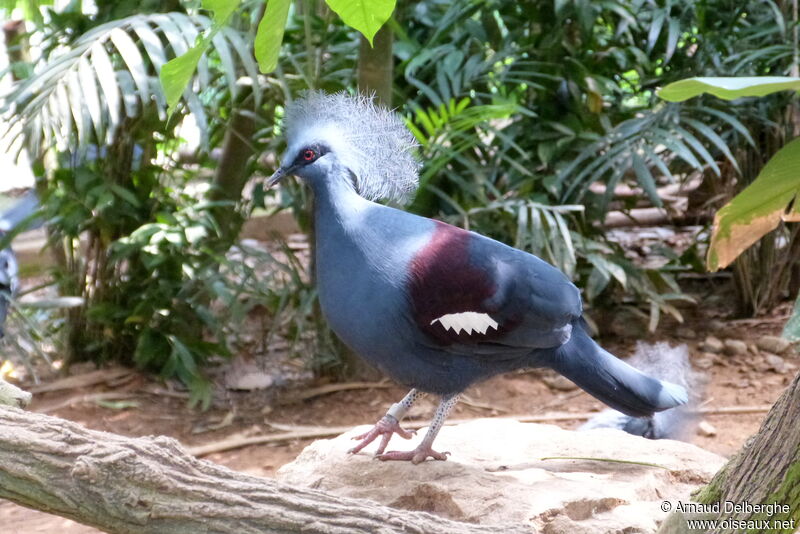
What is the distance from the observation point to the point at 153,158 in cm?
439

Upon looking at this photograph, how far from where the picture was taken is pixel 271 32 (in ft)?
3.58

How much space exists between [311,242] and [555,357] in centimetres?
213

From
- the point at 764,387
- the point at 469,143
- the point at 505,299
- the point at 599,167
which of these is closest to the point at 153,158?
the point at 469,143

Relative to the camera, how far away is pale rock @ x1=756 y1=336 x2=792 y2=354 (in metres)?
4.66

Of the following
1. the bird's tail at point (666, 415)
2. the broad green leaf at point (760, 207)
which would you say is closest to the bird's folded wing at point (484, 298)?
the broad green leaf at point (760, 207)

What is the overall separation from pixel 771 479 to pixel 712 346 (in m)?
3.34

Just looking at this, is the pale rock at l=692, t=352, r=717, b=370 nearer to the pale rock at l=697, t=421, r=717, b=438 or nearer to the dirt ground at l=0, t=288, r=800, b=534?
the dirt ground at l=0, t=288, r=800, b=534

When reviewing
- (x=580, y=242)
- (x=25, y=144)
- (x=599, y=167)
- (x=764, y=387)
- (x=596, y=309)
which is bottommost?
(x=764, y=387)

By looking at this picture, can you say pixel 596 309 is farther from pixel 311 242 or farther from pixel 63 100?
pixel 63 100

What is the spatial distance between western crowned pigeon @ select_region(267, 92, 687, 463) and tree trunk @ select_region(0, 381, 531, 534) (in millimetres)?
696

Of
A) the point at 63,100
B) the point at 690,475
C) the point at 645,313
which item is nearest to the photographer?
the point at 690,475

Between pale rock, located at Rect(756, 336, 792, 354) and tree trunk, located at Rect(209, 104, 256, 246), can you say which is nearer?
tree trunk, located at Rect(209, 104, 256, 246)

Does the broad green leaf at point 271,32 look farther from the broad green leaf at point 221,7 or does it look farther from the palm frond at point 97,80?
the palm frond at point 97,80

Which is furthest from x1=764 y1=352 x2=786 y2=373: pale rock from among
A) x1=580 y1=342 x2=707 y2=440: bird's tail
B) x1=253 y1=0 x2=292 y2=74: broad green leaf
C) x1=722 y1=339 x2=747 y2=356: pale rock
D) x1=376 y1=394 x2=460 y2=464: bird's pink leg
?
x1=253 y1=0 x2=292 y2=74: broad green leaf
